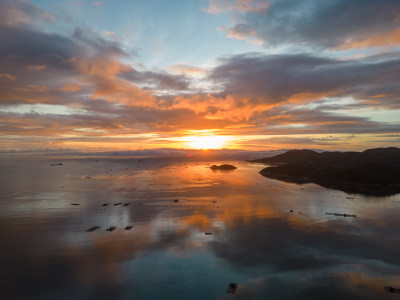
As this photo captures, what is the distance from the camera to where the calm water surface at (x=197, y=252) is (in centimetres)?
2470

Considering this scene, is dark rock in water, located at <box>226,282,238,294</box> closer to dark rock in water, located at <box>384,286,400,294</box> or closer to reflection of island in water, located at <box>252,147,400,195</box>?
dark rock in water, located at <box>384,286,400,294</box>

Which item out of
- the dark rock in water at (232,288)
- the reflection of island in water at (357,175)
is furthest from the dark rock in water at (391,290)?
the reflection of island in water at (357,175)

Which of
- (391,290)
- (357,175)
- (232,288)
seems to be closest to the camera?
(391,290)

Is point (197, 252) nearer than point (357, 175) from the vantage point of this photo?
Yes

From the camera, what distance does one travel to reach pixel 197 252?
3278 centimetres

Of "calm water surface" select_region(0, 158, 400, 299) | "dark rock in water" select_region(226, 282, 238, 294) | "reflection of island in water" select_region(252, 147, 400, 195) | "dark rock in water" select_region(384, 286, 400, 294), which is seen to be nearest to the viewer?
"dark rock in water" select_region(384, 286, 400, 294)

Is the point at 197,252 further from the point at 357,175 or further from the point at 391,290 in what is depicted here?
the point at 357,175

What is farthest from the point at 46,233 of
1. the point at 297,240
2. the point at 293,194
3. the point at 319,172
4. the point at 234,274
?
the point at 319,172

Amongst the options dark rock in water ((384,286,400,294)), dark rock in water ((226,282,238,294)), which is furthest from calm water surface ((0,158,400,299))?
dark rock in water ((384,286,400,294))

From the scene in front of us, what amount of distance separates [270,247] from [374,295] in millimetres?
13346

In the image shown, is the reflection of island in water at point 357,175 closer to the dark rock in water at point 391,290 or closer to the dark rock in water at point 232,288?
the dark rock in water at point 391,290

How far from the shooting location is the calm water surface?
24703mm

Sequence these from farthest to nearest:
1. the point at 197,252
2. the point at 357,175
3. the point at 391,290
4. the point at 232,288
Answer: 1. the point at 357,175
2. the point at 197,252
3. the point at 232,288
4. the point at 391,290

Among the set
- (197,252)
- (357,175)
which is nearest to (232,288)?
(197,252)
